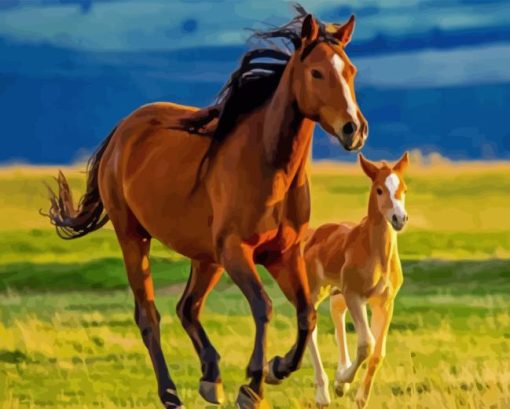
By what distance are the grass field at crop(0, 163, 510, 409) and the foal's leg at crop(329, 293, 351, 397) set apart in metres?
0.06

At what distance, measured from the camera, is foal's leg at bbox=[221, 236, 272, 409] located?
168 inches

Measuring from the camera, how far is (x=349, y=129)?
404 cm

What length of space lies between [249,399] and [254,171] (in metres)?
0.81

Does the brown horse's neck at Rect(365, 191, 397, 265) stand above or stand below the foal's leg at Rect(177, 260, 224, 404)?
above

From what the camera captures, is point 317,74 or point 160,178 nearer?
point 317,74

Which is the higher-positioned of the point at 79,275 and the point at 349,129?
the point at 349,129

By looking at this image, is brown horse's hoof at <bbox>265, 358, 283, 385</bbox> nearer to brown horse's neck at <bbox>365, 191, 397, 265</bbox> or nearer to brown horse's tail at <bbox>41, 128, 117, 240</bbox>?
brown horse's neck at <bbox>365, 191, 397, 265</bbox>

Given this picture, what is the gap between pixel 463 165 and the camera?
20.9 feet

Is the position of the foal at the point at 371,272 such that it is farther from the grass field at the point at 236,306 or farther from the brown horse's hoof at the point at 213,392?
the brown horse's hoof at the point at 213,392

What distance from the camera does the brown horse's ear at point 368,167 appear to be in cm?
512

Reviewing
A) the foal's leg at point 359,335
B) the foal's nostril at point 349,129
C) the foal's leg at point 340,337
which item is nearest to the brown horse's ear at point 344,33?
the foal's nostril at point 349,129

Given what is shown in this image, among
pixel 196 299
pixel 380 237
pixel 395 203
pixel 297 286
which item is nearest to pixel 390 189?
pixel 395 203

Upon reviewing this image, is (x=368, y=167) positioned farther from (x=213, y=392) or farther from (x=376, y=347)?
(x=213, y=392)

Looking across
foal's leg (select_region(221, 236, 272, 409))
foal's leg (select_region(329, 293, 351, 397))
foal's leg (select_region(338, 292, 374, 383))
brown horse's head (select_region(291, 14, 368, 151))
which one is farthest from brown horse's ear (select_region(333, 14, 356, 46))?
foal's leg (select_region(329, 293, 351, 397))
